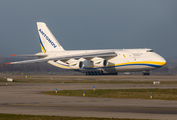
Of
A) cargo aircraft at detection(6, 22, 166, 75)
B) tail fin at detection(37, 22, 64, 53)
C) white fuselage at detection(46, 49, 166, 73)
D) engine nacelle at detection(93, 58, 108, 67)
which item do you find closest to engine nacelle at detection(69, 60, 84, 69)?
cargo aircraft at detection(6, 22, 166, 75)

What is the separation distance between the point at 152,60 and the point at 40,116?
4092cm

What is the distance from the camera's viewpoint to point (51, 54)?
207ft

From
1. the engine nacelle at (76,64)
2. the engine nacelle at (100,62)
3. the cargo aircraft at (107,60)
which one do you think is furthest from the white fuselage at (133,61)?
the engine nacelle at (76,64)

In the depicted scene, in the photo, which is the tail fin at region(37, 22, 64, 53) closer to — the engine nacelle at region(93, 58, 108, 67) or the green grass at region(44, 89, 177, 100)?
the engine nacelle at region(93, 58, 108, 67)

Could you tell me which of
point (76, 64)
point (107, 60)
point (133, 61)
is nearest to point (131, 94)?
point (133, 61)

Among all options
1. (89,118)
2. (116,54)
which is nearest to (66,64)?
(116,54)

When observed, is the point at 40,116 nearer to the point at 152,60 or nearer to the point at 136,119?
the point at 136,119

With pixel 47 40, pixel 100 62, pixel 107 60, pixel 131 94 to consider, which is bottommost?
pixel 131 94

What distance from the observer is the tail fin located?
64.9 m

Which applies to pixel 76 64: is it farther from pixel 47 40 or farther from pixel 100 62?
pixel 47 40

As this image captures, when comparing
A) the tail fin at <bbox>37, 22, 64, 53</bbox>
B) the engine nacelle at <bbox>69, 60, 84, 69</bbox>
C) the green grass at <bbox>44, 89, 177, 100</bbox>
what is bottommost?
the green grass at <bbox>44, 89, 177, 100</bbox>

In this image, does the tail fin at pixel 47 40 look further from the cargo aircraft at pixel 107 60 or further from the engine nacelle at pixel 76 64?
the engine nacelle at pixel 76 64

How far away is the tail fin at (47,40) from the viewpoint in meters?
64.9

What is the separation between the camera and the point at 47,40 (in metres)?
65.4
